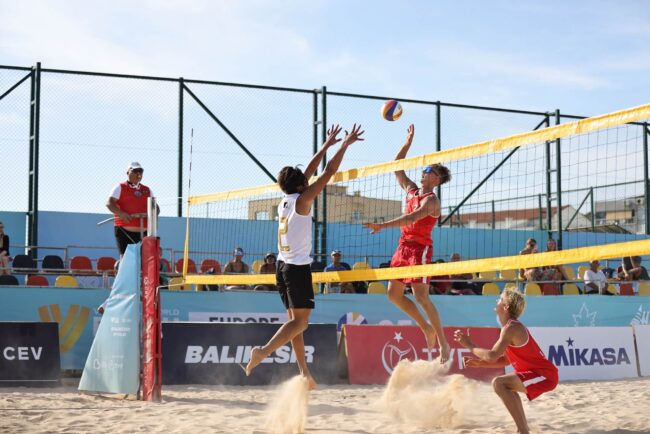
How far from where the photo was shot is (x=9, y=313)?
35.2 feet

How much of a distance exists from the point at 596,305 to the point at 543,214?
3.59m

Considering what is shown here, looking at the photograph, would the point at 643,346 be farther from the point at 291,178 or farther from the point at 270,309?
the point at 291,178

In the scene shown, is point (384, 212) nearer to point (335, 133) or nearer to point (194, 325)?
point (194, 325)

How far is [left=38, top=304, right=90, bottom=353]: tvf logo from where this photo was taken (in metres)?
10.8

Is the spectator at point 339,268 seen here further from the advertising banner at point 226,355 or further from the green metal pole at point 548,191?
the green metal pole at point 548,191

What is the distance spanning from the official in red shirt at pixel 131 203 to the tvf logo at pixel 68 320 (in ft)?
6.44

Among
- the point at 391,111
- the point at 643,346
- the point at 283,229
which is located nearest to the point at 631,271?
the point at 643,346

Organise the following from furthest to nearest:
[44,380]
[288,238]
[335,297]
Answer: [335,297], [44,380], [288,238]

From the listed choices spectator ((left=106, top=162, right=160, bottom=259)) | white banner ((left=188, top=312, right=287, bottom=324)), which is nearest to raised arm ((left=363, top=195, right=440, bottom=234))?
spectator ((left=106, top=162, right=160, bottom=259))

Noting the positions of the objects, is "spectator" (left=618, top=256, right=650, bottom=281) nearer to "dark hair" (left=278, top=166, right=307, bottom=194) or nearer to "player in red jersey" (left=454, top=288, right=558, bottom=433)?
"player in red jersey" (left=454, top=288, right=558, bottom=433)

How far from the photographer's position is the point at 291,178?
604 centimetres

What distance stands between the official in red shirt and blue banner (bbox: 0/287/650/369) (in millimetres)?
1933

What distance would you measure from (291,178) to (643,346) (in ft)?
25.6

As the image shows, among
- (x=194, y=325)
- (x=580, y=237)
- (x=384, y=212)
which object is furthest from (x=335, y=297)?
(x=580, y=237)
